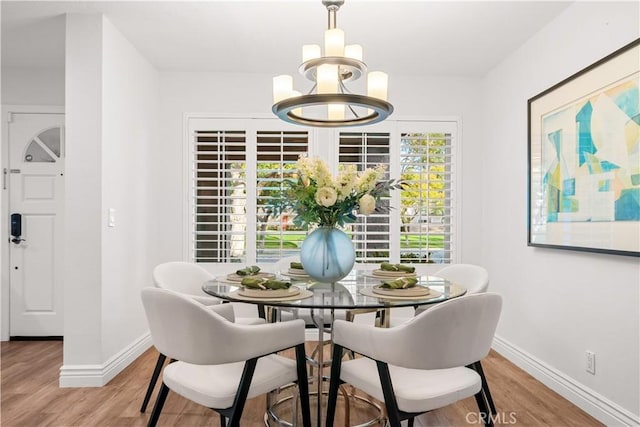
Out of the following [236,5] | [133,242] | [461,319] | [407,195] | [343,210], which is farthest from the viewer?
Answer: [407,195]

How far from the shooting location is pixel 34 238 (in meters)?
3.96

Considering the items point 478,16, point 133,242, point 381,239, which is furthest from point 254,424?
point 478,16

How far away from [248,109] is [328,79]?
84.7 inches

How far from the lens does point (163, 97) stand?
4.05 metres

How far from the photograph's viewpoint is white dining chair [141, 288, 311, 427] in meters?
1.61

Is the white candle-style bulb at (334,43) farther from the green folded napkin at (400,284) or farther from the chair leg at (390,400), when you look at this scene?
the chair leg at (390,400)

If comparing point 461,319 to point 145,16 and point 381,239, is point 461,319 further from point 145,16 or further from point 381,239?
point 145,16

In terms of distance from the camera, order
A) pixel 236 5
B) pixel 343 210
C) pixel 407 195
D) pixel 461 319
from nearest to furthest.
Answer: pixel 461 319
pixel 343 210
pixel 236 5
pixel 407 195

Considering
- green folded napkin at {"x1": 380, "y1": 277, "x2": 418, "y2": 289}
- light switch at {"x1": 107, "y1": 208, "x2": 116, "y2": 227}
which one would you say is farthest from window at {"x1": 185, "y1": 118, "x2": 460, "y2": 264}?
green folded napkin at {"x1": 380, "y1": 277, "x2": 418, "y2": 289}

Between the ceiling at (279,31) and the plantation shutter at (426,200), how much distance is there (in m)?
0.71

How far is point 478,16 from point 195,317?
265cm

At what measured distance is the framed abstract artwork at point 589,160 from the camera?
7.13 feet

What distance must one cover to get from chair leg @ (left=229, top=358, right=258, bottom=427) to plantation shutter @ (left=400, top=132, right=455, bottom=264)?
2.66 metres

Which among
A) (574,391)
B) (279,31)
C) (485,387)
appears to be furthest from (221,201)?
(574,391)
